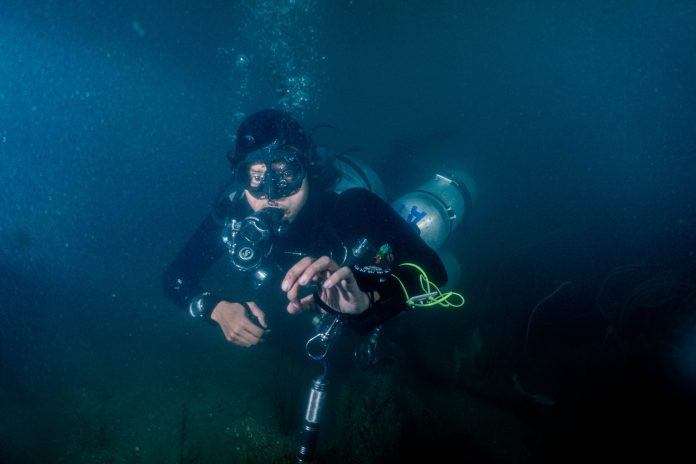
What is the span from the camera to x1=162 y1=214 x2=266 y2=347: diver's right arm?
2719 mm

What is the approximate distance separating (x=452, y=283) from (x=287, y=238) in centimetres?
284

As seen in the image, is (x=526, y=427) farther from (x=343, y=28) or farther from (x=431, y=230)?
(x=343, y=28)

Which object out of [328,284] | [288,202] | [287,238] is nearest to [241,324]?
[287,238]

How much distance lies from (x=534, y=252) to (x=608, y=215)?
3836 millimetres

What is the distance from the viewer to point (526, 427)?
420 cm

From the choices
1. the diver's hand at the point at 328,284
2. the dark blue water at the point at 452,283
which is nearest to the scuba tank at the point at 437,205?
the dark blue water at the point at 452,283

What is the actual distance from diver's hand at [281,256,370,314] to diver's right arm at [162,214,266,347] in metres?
0.88

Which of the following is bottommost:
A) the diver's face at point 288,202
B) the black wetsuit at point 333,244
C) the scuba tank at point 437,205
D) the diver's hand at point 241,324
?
the diver's hand at point 241,324

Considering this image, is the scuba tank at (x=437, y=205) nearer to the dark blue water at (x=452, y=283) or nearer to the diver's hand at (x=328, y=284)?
the dark blue water at (x=452, y=283)

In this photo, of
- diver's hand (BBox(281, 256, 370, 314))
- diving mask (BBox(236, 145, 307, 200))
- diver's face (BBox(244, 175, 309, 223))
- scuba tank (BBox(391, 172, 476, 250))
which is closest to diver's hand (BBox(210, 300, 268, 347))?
diver's hand (BBox(281, 256, 370, 314))

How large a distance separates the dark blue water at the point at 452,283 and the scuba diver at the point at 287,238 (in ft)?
6.74

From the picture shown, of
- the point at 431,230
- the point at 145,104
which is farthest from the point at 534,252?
the point at 145,104

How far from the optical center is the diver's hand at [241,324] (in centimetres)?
266

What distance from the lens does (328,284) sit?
1.58 metres
